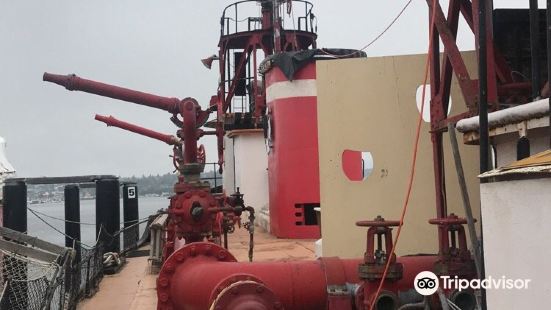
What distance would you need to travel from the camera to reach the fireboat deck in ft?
29.3

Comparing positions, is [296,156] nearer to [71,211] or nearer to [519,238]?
[71,211]

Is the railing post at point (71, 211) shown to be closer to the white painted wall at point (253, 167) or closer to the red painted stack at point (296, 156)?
the white painted wall at point (253, 167)

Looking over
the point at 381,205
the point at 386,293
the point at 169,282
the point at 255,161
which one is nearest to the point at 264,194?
the point at 255,161

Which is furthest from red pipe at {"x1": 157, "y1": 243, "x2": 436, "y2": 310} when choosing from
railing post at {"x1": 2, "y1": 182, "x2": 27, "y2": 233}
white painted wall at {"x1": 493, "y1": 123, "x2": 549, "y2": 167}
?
railing post at {"x1": 2, "y1": 182, "x2": 27, "y2": 233}

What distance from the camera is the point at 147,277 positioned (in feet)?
35.2

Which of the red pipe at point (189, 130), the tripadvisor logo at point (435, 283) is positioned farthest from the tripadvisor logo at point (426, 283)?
the red pipe at point (189, 130)

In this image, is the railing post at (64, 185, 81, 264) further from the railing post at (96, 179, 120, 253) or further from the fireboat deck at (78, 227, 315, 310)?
the fireboat deck at (78, 227, 315, 310)

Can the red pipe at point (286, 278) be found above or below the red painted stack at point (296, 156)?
below

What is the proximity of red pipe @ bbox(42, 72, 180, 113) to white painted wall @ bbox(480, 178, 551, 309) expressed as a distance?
6959 mm

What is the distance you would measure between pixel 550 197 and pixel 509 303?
64 cm

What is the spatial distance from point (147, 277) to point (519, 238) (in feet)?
28.9

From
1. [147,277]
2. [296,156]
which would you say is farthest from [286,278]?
[296,156]

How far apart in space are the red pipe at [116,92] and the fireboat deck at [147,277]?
2.69m

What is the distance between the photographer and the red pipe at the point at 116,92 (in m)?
9.44
